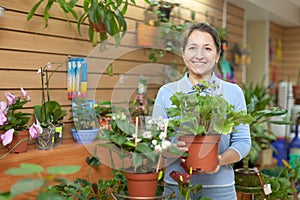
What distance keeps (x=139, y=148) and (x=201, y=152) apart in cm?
31

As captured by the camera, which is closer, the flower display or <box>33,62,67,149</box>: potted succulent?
the flower display

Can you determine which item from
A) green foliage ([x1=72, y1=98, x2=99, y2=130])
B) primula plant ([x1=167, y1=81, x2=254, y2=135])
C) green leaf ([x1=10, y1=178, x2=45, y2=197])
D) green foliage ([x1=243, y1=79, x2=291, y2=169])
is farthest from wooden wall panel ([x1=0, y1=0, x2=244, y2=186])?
green leaf ([x1=10, y1=178, x2=45, y2=197])

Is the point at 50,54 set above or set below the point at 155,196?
above

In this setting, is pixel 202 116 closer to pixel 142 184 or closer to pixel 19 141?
pixel 142 184

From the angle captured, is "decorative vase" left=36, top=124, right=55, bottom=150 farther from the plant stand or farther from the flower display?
the plant stand

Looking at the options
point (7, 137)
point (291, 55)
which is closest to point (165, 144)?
point (7, 137)

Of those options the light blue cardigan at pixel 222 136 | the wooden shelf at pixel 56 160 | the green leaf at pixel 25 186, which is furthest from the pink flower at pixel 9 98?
the green leaf at pixel 25 186

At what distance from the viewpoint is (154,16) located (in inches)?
138

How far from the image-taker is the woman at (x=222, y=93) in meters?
1.83

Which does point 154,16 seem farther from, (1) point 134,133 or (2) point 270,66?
(2) point 270,66

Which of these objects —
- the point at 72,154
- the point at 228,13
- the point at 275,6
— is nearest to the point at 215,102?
the point at 72,154

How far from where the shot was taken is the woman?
5.99ft

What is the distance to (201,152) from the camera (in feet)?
5.13

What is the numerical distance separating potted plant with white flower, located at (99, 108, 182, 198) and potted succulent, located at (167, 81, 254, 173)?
0.09m
